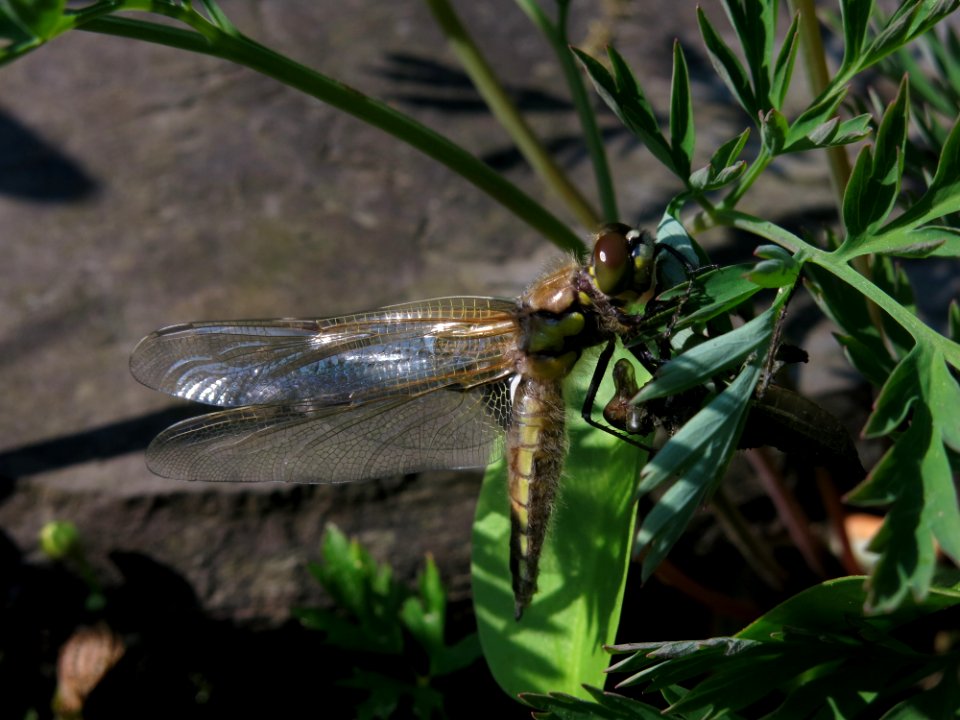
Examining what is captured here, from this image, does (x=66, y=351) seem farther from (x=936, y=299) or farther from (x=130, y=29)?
(x=936, y=299)

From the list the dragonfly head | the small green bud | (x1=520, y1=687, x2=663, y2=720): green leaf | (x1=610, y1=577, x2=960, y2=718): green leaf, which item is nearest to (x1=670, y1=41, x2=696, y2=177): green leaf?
the dragonfly head

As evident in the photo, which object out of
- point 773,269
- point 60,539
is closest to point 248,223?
point 60,539

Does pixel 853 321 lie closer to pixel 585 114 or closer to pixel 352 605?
pixel 585 114

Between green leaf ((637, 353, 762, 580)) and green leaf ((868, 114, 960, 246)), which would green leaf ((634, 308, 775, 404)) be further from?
green leaf ((868, 114, 960, 246))

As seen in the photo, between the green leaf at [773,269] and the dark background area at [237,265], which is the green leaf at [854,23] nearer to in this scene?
the green leaf at [773,269]

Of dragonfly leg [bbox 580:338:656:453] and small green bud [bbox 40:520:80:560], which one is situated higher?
dragonfly leg [bbox 580:338:656:453]

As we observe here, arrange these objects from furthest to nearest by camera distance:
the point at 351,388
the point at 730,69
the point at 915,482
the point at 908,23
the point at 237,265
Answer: the point at 237,265 < the point at 351,388 < the point at 730,69 < the point at 908,23 < the point at 915,482

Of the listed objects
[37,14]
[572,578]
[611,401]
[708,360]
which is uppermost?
[37,14]
